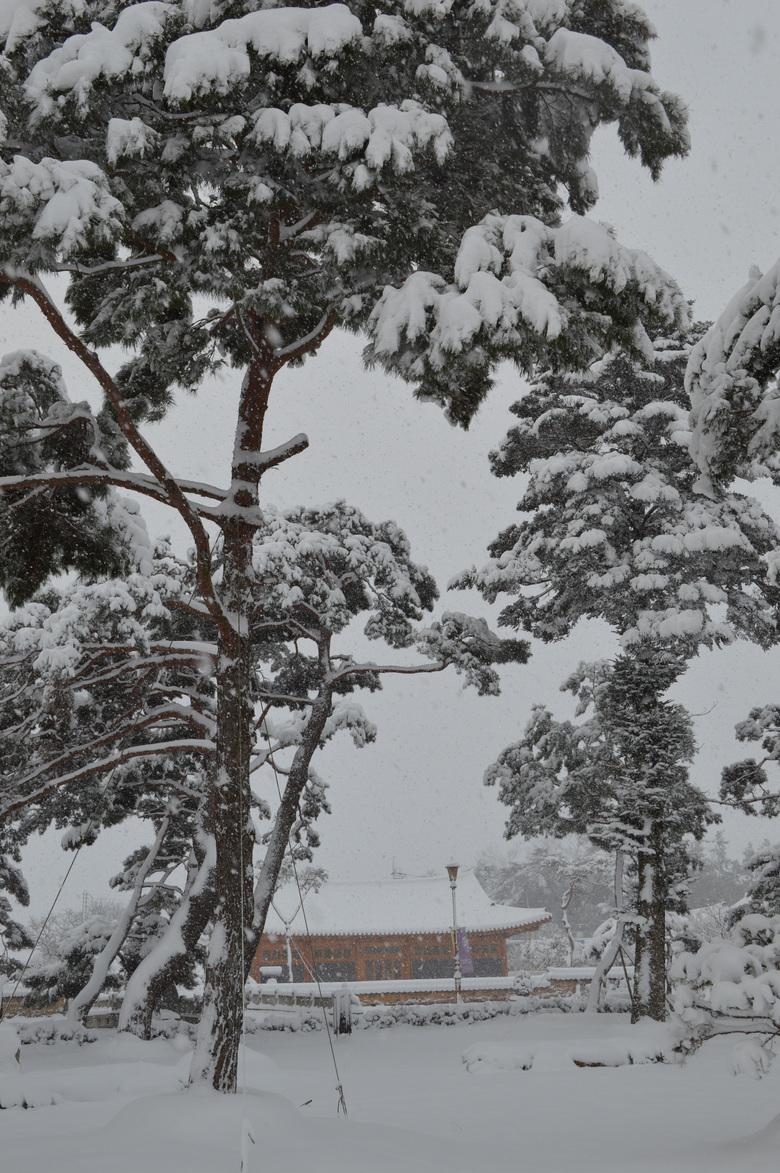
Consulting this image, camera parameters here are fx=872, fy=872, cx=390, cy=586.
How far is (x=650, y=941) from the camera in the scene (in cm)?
1323

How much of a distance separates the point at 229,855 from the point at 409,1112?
383 cm

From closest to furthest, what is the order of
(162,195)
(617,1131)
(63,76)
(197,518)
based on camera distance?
(63,76) → (162,195) → (197,518) → (617,1131)

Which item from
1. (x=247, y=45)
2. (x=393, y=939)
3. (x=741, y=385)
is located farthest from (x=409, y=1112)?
(x=393, y=939)

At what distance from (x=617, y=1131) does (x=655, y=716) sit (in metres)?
8.84

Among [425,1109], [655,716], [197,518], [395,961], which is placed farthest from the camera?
[395,961]

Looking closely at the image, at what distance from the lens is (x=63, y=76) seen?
174 inches

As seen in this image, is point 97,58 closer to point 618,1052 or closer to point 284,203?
point 284,203

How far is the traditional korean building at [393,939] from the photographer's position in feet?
102

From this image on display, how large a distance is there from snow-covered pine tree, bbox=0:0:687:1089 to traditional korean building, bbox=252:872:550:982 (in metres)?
25.8

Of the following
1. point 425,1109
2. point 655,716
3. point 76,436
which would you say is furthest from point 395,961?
point 76,436

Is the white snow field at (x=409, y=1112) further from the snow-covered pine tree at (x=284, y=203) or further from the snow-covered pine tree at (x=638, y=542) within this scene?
the snow-covered pine tree at (x=638, y=542)

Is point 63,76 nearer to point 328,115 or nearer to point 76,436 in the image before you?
point 328,115

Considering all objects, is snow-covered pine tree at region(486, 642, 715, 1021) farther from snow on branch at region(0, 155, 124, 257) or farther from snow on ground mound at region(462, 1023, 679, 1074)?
snow on branch at region(0, 155, 124, 257)

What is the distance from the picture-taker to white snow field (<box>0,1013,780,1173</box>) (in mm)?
3969
